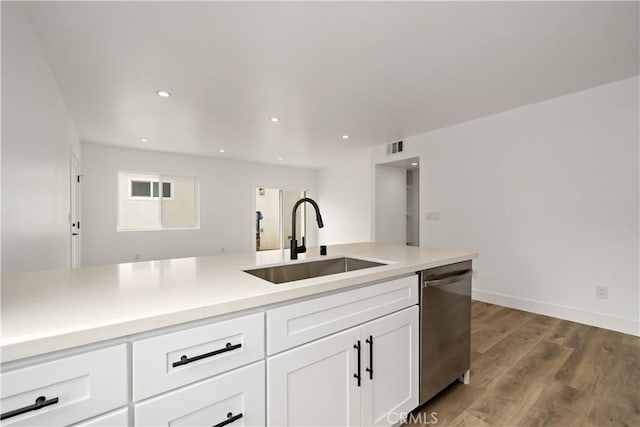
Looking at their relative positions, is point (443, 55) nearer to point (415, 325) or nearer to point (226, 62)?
point (226, 62)

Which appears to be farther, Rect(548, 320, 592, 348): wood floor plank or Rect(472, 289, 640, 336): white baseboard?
Rect(472, 289, 640, 336): white baseboard

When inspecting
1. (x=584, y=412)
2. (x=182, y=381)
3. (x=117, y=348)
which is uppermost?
(x=117, y=348)

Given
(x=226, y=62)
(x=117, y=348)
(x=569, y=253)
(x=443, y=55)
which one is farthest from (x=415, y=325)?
(x=569, y=253)

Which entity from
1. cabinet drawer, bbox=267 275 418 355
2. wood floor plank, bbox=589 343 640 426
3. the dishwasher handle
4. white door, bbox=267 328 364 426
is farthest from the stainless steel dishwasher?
wood floor plank, bbox=589 343 640 426

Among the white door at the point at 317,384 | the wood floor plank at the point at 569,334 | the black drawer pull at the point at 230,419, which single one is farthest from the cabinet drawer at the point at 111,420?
the wood floor plank at the point at 569,334

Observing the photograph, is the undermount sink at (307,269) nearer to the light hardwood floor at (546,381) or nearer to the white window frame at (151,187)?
the light hardwood floor at (546,381)

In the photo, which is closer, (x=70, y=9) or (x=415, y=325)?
(x=415, y=325)

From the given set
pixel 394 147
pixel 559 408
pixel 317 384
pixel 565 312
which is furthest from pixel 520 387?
pixel 394 147

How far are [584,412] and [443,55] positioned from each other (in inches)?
104

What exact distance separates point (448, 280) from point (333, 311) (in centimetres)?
87

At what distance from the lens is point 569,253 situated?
3094 mm

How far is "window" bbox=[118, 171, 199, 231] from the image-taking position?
5.74 metres

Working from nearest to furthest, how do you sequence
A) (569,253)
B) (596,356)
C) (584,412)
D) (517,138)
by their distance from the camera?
(584,412) → (596,356) → (569,253) → (517,138)

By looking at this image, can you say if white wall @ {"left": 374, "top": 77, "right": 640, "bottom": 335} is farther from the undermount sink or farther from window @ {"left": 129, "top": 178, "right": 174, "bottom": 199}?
window @ {"left": 129, "top": 178, "right": 174, "bottom": 199}
